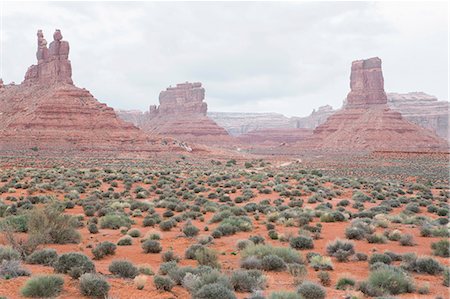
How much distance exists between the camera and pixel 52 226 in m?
14.3

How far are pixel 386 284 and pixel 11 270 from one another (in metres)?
7.85

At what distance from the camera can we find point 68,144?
73562 mm

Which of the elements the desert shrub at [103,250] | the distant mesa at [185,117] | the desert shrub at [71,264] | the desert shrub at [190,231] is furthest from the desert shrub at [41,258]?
the distant mesa at [185,117]

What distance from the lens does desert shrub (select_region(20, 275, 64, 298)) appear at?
27.0ft

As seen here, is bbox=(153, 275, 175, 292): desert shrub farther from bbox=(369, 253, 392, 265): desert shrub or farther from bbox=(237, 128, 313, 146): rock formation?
bbox=(237, 128, 313, 146): rock formation

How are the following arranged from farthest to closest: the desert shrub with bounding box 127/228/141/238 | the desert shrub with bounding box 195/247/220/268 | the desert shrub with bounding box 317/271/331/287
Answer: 1. the desert shrub with bounding box 127/228/141/238
2. the desert shrub with bounding box 195/247/220/268
3. the desert shrub with bounding box 317/271/331/287

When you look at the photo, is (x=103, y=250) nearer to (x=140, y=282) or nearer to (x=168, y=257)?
(x=168, y=257)

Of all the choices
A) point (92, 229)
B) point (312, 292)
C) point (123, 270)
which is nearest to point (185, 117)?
point (92, 229)

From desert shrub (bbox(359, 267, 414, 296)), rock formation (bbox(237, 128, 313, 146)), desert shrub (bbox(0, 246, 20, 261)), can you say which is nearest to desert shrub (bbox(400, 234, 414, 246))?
desert shrub (bbox(359, 267, 414, 296))

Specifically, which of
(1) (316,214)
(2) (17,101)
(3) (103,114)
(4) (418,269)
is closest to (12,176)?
(1) (316,214)

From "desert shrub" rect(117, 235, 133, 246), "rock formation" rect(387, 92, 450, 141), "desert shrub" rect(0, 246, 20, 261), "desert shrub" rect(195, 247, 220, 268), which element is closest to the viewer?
"desert shrub" rect(0, 246, 20, 261)

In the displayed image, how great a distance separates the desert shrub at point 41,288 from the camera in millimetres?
8242

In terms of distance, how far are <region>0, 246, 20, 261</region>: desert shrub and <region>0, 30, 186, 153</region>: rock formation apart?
200 feet

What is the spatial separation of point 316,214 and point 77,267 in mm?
13044
